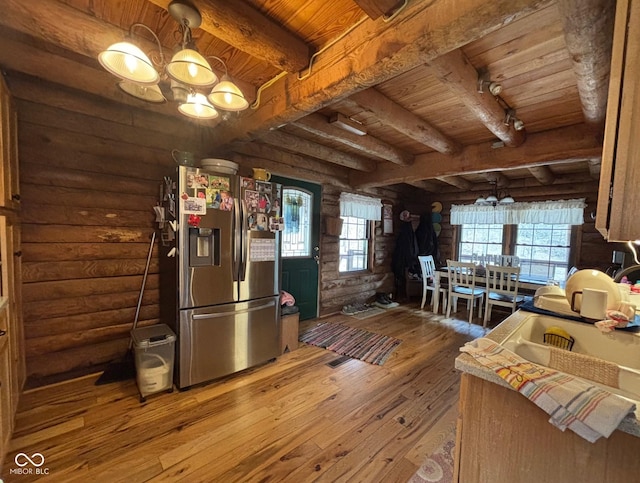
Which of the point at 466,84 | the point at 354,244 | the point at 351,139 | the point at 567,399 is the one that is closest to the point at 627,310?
the point at 567,399

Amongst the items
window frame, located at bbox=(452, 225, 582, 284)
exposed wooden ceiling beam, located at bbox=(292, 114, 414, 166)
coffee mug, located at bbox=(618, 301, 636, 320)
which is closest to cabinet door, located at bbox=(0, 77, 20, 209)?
exposed wooden ceiling beam, located at bbox=(292, 114, 414, 166)

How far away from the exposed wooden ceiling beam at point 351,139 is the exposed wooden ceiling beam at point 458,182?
127 cm

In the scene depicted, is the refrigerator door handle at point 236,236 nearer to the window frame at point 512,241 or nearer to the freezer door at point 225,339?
the freezer door at point 225,339

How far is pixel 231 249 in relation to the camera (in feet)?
7.59

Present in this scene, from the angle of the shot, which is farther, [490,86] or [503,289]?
[503,289]

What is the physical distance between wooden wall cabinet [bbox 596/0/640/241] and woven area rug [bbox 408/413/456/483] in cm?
139

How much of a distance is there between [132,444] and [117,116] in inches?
97.9

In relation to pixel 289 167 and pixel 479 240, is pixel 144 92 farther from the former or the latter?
pixel 479 240

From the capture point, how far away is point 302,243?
3.84 meters

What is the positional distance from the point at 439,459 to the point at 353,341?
5.38ft

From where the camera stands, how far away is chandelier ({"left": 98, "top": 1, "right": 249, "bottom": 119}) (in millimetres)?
1192

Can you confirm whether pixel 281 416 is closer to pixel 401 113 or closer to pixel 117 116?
pixel 401 113

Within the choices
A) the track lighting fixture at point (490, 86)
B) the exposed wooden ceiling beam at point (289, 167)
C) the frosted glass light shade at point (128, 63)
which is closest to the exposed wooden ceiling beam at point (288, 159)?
the exposed wooden ceiling beam at point (289, 167)

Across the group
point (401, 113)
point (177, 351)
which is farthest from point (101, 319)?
point (401, 113)
